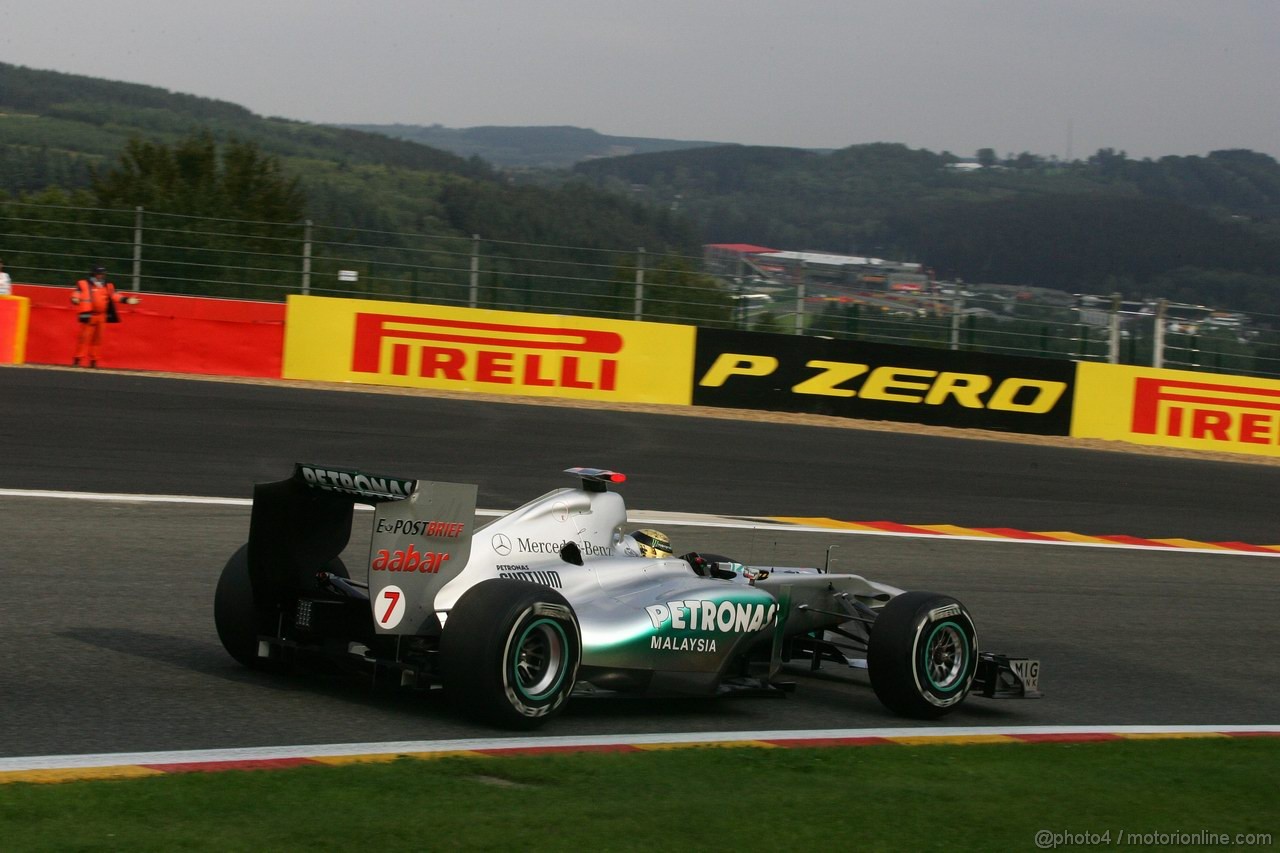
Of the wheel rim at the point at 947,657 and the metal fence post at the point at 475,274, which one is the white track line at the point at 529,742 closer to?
the wheel rim at the point at 947,657

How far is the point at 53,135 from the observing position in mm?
124875

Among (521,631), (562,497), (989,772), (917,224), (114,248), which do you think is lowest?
(989,772)

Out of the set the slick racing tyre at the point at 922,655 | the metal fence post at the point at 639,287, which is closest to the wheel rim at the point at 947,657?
the slick racing tyre at the point at 922,655

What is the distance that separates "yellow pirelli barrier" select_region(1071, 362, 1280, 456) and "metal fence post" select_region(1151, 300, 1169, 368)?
1.67 ft

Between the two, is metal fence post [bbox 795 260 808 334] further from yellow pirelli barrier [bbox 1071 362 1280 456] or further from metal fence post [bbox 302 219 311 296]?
metal fence post [bbox 302 219 311 296]

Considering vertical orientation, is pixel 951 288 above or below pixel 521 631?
above

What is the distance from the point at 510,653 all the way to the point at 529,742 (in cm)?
36

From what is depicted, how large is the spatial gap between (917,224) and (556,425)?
8603 centimetres

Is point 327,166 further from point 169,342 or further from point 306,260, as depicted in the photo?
point 169,342

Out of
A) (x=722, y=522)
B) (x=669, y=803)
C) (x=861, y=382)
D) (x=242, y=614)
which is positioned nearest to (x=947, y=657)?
(x=669, y=803)

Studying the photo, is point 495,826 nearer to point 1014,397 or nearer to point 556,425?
point 556,425

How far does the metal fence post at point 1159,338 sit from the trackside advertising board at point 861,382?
210 centimetres

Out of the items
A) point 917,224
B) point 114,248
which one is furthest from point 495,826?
point 917,224

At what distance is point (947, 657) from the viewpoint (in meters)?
7.12
